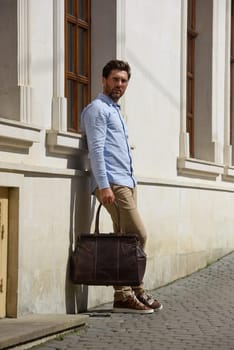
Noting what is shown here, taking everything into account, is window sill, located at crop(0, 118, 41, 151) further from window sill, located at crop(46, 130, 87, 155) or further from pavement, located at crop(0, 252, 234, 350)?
pavement, located at crop(0, 252, 234, 350)

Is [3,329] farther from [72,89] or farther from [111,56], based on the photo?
[111,56]

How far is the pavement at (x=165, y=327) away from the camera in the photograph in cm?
702

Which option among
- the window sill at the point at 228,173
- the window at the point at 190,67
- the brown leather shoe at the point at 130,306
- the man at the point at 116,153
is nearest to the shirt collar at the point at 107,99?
the man at the point at 116,153

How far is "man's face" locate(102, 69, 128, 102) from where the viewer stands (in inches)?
340

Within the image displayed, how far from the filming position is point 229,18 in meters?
14.2

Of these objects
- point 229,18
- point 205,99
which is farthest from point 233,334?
point 229,18

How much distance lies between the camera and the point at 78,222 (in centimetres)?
877

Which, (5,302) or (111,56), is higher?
(111,56)

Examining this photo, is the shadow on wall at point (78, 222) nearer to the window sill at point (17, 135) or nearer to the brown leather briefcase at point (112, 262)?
the brown leather briefcase at point (112, 262)

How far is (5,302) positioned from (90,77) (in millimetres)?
2984

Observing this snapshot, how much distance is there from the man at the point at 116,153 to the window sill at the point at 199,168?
2.98 meters

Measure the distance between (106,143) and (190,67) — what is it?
16.2 feet

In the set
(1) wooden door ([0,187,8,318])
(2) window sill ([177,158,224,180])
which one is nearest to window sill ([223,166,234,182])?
(2) window sill ([177,158,224,180])

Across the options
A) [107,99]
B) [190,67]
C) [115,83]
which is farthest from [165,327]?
[190,67]
